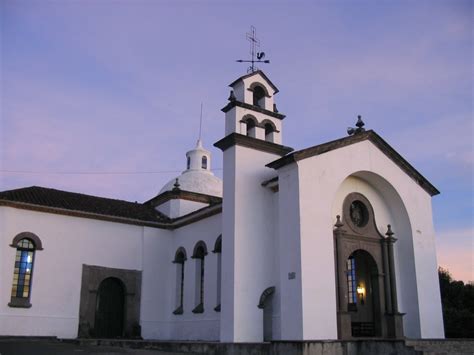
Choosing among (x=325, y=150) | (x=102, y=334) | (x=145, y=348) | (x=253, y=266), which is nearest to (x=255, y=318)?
(x=253, y=266)

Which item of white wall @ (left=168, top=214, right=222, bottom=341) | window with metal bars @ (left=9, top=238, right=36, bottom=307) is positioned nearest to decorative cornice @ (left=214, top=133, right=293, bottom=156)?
white wall @ (left=168, top=214, right=222, bottom=341)

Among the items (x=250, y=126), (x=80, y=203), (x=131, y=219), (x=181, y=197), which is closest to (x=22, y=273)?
(x=80, y=203)

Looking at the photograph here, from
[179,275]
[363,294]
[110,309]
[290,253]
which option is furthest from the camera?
[179,275]

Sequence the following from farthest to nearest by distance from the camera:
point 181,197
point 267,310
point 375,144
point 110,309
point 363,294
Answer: point 181,197
point 110,309
point 375,144
point 363,294
point 267,310

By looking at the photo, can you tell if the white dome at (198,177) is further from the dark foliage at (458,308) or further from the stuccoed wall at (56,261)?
the dark foliage at (458,308)

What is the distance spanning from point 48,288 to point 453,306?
812 inches

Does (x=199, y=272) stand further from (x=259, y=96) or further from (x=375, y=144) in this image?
(x=375, y=144)

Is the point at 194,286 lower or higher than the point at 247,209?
lower

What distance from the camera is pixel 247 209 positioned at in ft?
55.7

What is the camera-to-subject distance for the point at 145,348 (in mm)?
17453

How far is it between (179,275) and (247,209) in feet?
26.4

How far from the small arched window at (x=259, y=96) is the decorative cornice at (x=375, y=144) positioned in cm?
379

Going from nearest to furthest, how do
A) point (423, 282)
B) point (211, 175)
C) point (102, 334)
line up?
point (423, 282) → point (102, 334) → point (211, 175)

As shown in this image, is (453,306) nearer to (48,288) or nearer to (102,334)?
(102,334)
